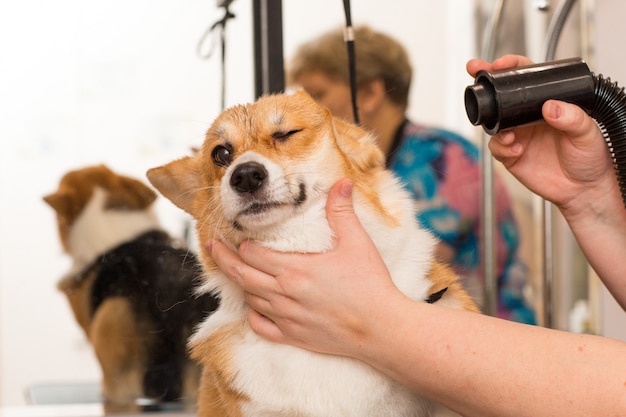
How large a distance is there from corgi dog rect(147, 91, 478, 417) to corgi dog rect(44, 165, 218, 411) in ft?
0.95

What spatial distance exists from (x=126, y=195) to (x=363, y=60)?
0.57m

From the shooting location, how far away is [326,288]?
772 millimetres

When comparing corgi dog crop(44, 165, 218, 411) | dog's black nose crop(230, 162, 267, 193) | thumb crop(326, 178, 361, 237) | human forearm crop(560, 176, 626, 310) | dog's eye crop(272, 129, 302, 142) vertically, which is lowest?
corgi dog crop(44, 165, 218, 411)

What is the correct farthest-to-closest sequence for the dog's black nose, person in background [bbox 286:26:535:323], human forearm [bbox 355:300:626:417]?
person in background [bbox 286:26:535:323]
the dog's black nose
human forearm [bbox 355:300:626:417]

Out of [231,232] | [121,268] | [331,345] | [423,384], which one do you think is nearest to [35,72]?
[121,268]

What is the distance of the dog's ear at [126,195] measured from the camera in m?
1.33

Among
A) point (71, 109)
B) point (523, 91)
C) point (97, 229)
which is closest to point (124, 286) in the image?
point (97, 229)

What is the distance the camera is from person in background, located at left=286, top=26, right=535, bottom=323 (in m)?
1.28

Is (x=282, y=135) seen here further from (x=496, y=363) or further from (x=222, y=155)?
(x=496, y=363)

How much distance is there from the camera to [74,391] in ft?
4.69

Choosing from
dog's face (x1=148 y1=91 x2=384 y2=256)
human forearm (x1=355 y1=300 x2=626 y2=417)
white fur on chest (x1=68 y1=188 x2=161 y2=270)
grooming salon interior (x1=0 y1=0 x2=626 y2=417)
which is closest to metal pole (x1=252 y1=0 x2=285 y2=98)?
grooming salon interior (x1=0 y1=0 x2=626 y2=417)

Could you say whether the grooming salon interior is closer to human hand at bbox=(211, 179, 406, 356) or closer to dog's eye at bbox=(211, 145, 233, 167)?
dog's eye at bbox=(211, 145, 233, 167)

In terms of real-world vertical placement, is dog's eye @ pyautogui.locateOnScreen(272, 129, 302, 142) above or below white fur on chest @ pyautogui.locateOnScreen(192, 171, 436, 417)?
above

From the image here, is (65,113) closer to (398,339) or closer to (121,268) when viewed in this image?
(121,268)
